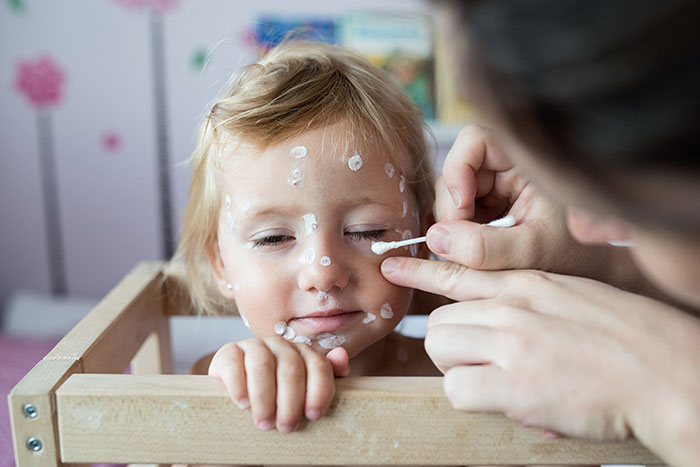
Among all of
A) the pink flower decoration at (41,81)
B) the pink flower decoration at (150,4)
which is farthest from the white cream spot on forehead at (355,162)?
the pink flower decoration at (41,81)

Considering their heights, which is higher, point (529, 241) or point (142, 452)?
point (529, 241)

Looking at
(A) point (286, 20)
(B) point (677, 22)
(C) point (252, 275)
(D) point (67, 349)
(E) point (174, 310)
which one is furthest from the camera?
(A) point (286, 20)

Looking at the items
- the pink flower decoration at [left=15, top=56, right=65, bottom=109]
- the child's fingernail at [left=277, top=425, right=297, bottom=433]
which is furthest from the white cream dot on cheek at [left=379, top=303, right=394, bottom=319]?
the pink flower decoration at [left=15, top=56, right=65, bottom=109]

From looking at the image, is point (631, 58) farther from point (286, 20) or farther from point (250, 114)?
point (286, 20)

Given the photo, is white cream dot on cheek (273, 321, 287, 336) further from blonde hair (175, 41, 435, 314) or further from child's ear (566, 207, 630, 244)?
child's ear (566, 207, 630, 244)

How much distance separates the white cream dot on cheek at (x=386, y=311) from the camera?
2.78 feet

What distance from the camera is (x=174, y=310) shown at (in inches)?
40.9

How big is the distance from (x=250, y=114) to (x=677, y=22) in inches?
25.2

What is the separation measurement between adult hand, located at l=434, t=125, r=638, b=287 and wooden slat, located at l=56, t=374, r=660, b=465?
165 millimetres

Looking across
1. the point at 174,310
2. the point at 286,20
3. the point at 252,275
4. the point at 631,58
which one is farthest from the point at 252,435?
the point at 286,20

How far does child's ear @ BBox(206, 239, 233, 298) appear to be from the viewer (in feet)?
3.23

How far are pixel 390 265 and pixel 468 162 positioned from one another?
151 mm

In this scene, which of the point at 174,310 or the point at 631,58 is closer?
the point at 631,58

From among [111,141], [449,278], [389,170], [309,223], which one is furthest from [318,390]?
[111,141]
